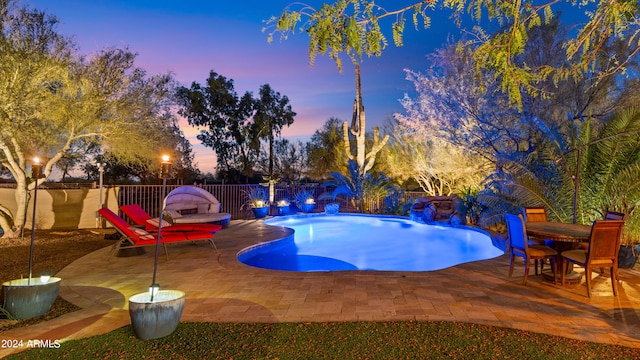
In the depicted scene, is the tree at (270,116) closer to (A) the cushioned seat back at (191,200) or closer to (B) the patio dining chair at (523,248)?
(A) the cushioned seat back at (191,200)

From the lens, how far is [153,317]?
3387 mm

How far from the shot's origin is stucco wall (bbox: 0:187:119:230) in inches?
448

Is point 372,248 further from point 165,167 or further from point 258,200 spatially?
point 165,167

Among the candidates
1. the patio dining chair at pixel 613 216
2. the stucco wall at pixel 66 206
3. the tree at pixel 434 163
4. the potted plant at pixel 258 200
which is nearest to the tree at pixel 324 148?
the tree at pixel 434 163

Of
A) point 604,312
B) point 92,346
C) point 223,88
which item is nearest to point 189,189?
point 92,346

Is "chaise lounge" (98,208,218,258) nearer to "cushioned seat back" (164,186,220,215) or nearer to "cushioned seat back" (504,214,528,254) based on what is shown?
"cushioned seat back" (164,186,220,215)

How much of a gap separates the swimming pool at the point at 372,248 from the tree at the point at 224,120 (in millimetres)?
12234

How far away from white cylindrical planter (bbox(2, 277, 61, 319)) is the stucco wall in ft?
29.3

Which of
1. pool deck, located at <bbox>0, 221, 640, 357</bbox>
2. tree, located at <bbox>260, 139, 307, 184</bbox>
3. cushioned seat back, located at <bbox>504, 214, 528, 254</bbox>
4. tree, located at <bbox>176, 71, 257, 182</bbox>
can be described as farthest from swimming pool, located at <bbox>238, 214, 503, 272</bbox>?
tree, located at <bbox>260, 139, 307, 184</bbox>

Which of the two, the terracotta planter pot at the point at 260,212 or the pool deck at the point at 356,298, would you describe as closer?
the pool deck at the point at 356,298

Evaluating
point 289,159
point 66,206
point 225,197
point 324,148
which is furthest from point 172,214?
point 289,159

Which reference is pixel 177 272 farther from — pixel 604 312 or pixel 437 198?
pixel 437 198

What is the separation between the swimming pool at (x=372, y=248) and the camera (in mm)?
8812

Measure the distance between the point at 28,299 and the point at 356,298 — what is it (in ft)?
12.1
